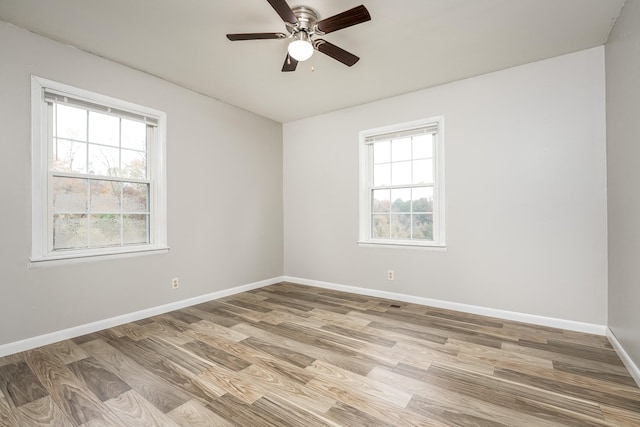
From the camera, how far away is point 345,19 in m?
1.99

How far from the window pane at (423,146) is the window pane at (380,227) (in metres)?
0.89

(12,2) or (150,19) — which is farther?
(150,19)

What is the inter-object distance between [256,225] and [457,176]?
280 cm

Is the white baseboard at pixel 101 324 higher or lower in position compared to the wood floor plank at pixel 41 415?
higher

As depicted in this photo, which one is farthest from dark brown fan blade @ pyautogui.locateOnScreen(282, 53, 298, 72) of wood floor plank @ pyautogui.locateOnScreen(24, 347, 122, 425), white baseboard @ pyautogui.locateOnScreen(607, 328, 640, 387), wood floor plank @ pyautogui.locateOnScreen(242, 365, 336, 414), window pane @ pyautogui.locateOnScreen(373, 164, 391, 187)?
white baseboard @ pyautogui.locateOnScreen(607, 328, 640, 387)

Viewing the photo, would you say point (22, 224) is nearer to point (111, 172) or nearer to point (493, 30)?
point (111, 172)

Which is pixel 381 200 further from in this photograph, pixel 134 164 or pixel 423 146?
pixel 134 164

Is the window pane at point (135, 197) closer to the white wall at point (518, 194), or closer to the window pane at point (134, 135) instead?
the window pane at point (134, 135)

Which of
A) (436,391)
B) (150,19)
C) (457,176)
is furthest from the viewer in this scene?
(457,176)

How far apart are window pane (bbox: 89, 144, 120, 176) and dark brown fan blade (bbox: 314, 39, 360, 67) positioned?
2294 millimetres

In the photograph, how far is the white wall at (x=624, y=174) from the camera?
1.96m

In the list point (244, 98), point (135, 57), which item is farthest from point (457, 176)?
point (135, 57)

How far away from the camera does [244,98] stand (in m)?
3.87

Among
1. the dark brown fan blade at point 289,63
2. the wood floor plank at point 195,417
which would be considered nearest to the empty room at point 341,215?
the wood floor plank at point 195,417
